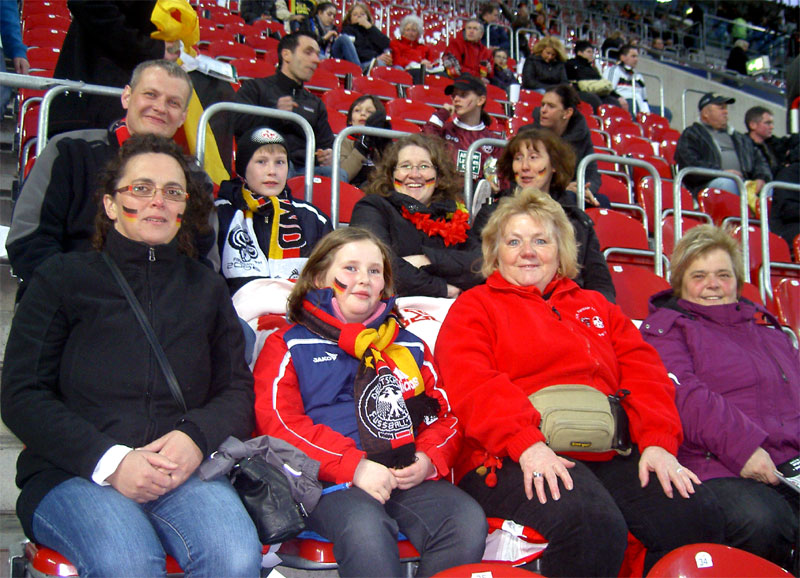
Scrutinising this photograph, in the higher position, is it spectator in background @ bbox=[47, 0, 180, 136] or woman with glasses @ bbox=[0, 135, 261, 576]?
spectator in background @ bbox=[47, 0, 180, 136]

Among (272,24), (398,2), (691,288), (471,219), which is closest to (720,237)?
(691,288)

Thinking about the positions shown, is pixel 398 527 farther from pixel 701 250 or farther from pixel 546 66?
pixel 546 66

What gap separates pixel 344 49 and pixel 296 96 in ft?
14.6

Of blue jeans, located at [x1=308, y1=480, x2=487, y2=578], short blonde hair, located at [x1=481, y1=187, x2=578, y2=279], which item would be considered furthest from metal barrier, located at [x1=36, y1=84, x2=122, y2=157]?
blue jeans, located at [x1=308, y1=480, x2=487, y2=578]

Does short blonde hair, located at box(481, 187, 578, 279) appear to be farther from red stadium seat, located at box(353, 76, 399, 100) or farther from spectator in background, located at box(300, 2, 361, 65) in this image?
spectator in background, located at box(300, 2, 361, 65)

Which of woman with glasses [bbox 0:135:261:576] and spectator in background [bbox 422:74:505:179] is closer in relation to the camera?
woman with glasses [bbox 0:135:261:576]

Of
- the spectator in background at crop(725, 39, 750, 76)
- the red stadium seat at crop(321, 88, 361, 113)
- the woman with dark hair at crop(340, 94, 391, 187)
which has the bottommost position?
the woman with dark hair at crop(340, 94, 391, 187)

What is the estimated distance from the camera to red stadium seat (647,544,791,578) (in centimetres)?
158

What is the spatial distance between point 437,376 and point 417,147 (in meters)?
1.38

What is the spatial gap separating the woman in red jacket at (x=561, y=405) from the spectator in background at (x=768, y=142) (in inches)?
208

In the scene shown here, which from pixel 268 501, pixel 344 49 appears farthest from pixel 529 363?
pixel 344 49

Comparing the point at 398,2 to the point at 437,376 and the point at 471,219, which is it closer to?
the point at 471,219

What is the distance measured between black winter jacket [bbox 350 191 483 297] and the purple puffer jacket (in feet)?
2.52

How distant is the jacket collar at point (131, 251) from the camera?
6.58ft
